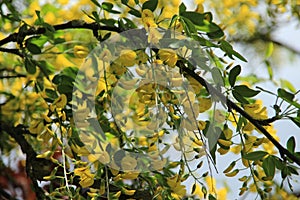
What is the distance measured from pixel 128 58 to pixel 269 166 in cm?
14

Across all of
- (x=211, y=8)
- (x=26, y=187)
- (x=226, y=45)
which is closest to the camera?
(x=226, y=45)

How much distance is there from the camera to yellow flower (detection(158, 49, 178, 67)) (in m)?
0.44

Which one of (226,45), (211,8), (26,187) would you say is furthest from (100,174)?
(211,8)

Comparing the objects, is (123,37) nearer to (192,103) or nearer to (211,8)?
(192,103)

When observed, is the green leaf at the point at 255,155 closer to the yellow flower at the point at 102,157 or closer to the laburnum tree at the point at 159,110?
the laburnum tree at the point at 159,110

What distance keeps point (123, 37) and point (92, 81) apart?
0.14 feet

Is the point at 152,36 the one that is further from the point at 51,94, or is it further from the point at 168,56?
the point at 51,94

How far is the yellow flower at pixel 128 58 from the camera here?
456mm

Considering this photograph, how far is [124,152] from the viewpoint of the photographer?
47 cm

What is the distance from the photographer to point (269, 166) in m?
0.46

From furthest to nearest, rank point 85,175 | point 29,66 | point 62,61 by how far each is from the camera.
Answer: point 62,61
point 29,66
point 85,175

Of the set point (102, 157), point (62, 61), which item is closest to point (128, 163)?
point (102, 157)

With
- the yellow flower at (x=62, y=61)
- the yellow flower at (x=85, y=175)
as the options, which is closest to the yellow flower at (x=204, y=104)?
the yellow flower at (x=85, y=175)

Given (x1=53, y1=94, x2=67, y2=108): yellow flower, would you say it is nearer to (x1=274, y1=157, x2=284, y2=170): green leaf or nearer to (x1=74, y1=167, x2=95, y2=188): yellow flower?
(x1=74, y1=167, x2=95, y2=188): yellow flower
